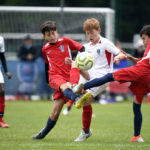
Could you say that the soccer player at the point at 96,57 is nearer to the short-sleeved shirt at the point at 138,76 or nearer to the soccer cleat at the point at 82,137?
the soccer cleat at the point at 82,137

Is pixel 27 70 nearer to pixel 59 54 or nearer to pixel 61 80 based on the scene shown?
pixel 59 54

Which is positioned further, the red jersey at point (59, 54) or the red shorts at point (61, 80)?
the red jersey at point (59, 54)

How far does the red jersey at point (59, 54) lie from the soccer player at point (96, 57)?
0.27 m

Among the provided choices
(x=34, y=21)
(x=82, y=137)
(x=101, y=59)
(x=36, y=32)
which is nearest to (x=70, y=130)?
(x=82, y=137)

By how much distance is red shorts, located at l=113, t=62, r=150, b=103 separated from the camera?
6883 millimetres

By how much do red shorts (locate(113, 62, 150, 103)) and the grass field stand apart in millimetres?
868

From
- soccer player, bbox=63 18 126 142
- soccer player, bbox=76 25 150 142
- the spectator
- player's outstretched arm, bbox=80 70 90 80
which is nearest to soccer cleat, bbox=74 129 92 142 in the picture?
soccer player, bbox=63 18 126 142

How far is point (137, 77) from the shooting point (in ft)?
22.9

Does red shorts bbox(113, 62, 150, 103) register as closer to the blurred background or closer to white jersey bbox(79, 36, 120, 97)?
white jersey bbox(79, 36, 120, 97)

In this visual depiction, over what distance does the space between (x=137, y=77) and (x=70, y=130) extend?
2.53m

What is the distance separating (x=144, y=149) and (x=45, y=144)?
61.7 inches

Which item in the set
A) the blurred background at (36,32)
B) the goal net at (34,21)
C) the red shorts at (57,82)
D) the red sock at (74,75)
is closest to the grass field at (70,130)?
the red shorts at (57,82)

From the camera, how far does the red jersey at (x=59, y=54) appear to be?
751cm

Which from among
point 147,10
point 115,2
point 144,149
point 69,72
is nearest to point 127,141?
point 144,149
